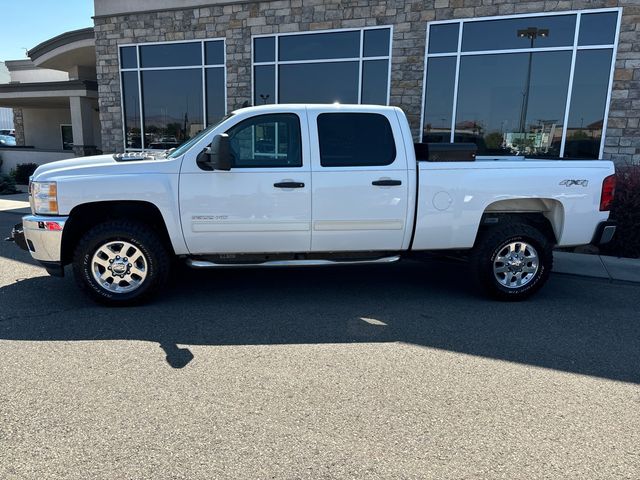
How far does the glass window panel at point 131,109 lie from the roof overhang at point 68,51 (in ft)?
9.57

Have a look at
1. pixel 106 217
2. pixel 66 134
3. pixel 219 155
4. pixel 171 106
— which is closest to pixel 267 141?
pixel 219 155

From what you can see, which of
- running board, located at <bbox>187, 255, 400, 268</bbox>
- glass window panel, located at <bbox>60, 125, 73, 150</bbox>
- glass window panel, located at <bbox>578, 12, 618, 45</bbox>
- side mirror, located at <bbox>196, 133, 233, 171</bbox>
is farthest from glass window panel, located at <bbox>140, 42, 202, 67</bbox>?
glass window panel, located at <bbox>60, 125, 73, 150</bbox>

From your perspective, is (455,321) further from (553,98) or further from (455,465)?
(553,98)

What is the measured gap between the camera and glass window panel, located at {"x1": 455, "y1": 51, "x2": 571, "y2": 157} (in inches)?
419

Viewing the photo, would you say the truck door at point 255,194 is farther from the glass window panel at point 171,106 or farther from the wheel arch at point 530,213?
the glass window panel at point 171,106

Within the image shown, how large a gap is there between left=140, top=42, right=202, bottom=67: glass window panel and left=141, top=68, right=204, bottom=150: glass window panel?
0.70ft

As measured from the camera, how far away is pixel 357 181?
16.6 ft

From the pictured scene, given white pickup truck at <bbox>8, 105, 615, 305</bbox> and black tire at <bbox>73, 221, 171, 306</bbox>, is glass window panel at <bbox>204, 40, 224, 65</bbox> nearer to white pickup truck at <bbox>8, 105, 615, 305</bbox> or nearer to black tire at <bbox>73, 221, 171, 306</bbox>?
white pickup truck at <bbox>8, 105, 615, 305</bbox>

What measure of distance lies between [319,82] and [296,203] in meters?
8.22

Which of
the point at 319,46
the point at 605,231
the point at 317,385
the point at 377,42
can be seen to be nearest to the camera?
the point at 317,385

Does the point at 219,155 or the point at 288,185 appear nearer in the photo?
the point at 219,155

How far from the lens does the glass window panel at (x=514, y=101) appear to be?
419 inches

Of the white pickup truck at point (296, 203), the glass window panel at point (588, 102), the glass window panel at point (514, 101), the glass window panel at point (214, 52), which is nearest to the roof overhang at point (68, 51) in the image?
the glass window panel at point (214, 52)

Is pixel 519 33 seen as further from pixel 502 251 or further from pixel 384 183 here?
pixel 384 183
